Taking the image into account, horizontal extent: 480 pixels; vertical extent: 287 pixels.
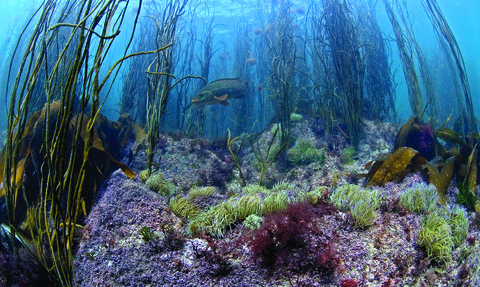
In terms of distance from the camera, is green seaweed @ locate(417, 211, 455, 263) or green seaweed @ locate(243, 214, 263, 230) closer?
green seaweed @ locate(417, 211, 455, 263)

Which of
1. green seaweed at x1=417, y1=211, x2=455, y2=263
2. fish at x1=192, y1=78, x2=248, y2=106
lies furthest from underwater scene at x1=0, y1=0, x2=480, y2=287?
fish at x1=192, y1=78, x2=248, y2=106

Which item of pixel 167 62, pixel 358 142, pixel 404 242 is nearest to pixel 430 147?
pixel 358 142

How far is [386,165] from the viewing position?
4277 millimetres

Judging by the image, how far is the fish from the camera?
20.2 feet

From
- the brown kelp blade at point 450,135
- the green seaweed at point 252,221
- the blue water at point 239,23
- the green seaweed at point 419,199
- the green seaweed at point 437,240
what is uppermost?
the blue water at point 239,23

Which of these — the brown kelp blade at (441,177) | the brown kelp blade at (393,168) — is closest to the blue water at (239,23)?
the brown kelp blade at (393,168)

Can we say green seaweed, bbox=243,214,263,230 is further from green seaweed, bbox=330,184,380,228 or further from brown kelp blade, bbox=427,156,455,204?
brown kelp blade, bbox=427,156,455,204

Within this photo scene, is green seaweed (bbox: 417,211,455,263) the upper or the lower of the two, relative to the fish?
lower

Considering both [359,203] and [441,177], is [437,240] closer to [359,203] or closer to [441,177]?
[359,203]

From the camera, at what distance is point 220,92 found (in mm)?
6355

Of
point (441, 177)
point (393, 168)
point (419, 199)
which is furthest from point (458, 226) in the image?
point (393, 168)

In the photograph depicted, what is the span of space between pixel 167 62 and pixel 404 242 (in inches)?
165

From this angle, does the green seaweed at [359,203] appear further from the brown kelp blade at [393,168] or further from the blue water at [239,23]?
the blue water at [239,23]

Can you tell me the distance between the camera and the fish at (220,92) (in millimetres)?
6160
